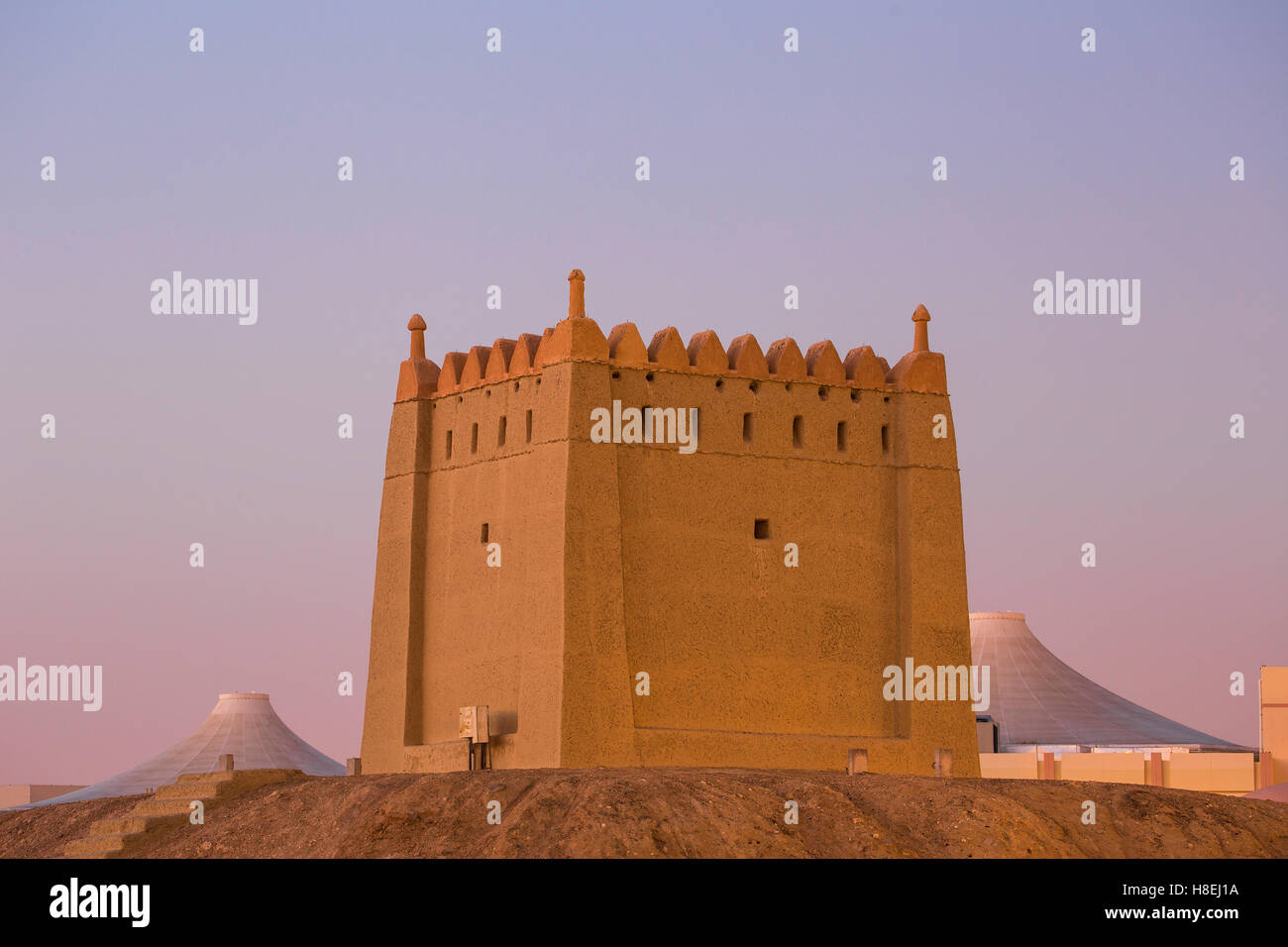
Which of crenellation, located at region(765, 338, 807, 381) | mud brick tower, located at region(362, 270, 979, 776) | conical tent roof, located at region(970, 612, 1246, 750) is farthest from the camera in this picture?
conical tent roof, located at region(970, 612, 1246, 750)

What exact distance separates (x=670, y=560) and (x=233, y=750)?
35.2 meters

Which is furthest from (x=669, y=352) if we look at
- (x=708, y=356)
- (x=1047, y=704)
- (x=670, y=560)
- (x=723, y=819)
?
(x=1047, y=704)

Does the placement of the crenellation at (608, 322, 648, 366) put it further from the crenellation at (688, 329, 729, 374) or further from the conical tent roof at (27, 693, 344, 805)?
the conical tent roof at (27, 693, 344, 805)

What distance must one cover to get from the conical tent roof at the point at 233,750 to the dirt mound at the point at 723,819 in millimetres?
32785

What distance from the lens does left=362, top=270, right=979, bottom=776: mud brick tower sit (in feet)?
132

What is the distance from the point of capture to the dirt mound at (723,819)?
3434 cm

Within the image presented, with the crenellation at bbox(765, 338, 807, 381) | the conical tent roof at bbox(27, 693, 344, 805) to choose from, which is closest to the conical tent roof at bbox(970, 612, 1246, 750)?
the conical tent roof at bbox(27, 693, 344, 805)

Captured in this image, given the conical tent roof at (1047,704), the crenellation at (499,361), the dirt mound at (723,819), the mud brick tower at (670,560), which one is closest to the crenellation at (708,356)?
the mud brick tower at (670,560)

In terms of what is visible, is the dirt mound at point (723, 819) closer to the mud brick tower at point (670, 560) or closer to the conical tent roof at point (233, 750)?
the mud brick tower at point (670, 560)

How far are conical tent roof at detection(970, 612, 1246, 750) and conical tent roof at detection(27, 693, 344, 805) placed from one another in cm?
2235

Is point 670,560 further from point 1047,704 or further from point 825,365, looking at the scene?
point 1047,704

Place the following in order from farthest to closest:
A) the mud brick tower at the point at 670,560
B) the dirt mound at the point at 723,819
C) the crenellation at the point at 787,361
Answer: the crenellation at the point at 787,361, the mud brick tower at the point at 670,560, the dirt mound at the point at 723,819

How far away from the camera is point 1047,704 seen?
71312mm
